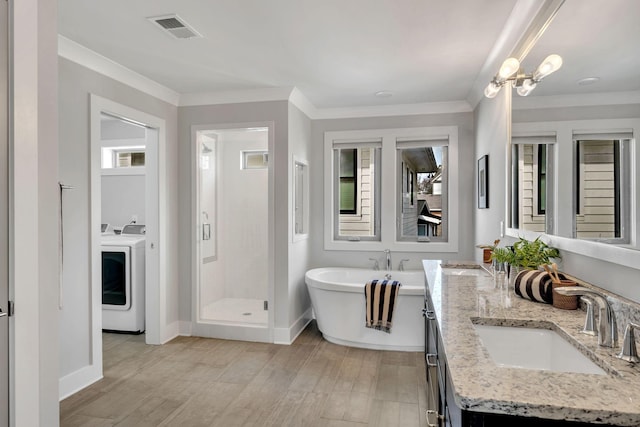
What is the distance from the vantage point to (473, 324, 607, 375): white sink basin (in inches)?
54.1

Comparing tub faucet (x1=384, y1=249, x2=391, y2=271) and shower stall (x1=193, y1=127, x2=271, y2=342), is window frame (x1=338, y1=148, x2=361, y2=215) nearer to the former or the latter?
tub faucet (x1=384, y1=249, x2=391, y2=271)

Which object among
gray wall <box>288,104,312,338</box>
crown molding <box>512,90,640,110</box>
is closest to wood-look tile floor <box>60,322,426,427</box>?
gray wall <box>288,104,312,338</box>

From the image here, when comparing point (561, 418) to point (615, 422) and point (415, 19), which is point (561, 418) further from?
point (415, 19)

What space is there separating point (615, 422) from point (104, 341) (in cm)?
426

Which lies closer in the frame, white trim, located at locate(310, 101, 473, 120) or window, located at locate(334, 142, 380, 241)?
white trim, located at locate(310, 101, 473, 120)

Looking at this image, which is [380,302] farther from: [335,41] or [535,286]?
[335,41]

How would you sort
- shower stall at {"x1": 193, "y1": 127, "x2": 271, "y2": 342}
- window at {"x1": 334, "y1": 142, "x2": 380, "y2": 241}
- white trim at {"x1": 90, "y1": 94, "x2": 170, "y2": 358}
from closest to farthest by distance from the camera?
white trim at {"x1": 90, "y1": 94, "x2": 170, "y2": 358} → window at {"x1": 334, "y1": 142, "x2": 380, "y2": 241} → shower stall at {"x1": 193, "y1": 127, "x2": 271, "y2": 342}

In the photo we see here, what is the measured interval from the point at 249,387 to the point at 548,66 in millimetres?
2803

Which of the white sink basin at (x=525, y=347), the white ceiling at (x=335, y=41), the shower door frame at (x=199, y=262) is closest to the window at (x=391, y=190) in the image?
the white ceiling at (x=335, y=41)

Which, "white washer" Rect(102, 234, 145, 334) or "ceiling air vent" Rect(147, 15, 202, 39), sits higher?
"ceiling air vent" Rect(147, 15, 202, 39)

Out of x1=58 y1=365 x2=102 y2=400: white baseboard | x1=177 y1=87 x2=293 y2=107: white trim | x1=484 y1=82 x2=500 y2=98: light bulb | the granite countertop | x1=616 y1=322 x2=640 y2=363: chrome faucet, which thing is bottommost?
x1=58 y1=365 x2=102 y2=400: white baseboard

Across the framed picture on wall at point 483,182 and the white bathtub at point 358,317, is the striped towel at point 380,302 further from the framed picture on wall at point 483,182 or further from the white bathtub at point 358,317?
the framed picture on wall at point 483,182

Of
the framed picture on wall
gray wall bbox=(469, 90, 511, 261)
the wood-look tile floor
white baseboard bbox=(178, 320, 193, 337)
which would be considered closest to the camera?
the wood-look tile floor

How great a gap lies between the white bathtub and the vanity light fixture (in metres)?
1.92
